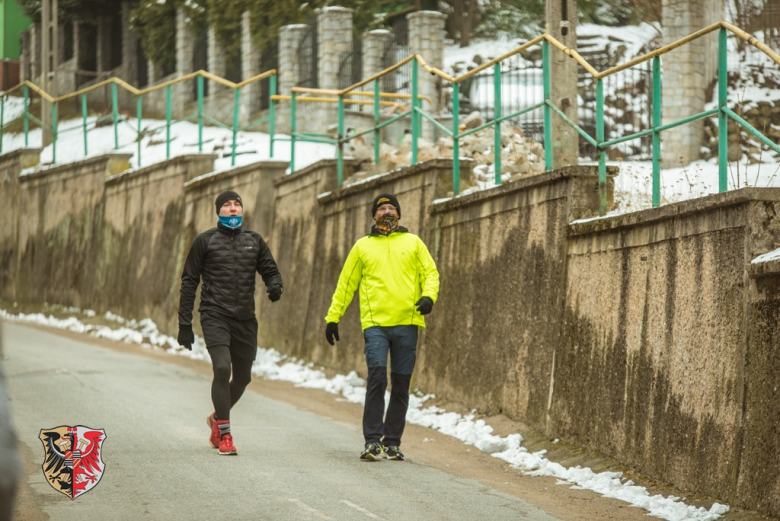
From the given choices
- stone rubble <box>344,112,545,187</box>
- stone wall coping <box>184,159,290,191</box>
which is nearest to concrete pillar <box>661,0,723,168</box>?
stone rubble <box>344,112,545,187</box>

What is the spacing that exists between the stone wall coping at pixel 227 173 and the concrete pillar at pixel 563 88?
6.62 meters

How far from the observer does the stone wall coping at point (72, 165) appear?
82.6 ft

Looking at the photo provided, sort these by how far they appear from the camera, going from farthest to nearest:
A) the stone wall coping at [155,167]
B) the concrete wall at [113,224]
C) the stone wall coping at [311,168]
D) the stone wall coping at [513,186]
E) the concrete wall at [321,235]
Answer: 1. the stone wall coping at [155,167]
2. the concrete wall at [113,224]
3. the stone wall coping at [311,168]
4. the concrete wall at [321,235]
5. the stone wall coping at [513,186]

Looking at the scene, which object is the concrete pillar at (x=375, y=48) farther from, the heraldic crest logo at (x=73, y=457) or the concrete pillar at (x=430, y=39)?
the heraldic crest logo at (x=73, y=457)

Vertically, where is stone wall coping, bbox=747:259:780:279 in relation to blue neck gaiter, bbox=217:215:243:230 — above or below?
below

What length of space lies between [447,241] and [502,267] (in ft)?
4.93

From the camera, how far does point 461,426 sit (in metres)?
12.0

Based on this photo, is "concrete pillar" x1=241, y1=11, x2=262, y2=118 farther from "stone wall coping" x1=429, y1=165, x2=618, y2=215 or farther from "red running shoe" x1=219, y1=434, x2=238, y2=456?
"red running shoe" x1=219, y1=434, x2=238, y2=456

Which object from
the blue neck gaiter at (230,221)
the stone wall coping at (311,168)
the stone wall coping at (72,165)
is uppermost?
the stone wall coping at (72,165)

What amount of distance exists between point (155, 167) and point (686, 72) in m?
9.17

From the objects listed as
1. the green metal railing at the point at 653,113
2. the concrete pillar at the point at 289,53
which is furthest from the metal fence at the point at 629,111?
the concrete pillar at the point at 289,53

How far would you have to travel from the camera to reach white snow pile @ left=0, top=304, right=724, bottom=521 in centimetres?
859

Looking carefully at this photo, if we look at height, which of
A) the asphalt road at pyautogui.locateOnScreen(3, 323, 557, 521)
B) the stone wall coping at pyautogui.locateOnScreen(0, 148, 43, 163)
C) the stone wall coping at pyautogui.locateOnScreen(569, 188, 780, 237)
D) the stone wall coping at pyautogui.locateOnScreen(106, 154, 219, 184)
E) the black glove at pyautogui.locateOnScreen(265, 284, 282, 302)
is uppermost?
the stone wall coping at pyautogui.locateOnScreen(0, 148, 43, 163)

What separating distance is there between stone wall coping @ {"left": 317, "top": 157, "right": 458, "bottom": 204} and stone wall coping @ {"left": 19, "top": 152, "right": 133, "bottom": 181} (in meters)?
8.92
